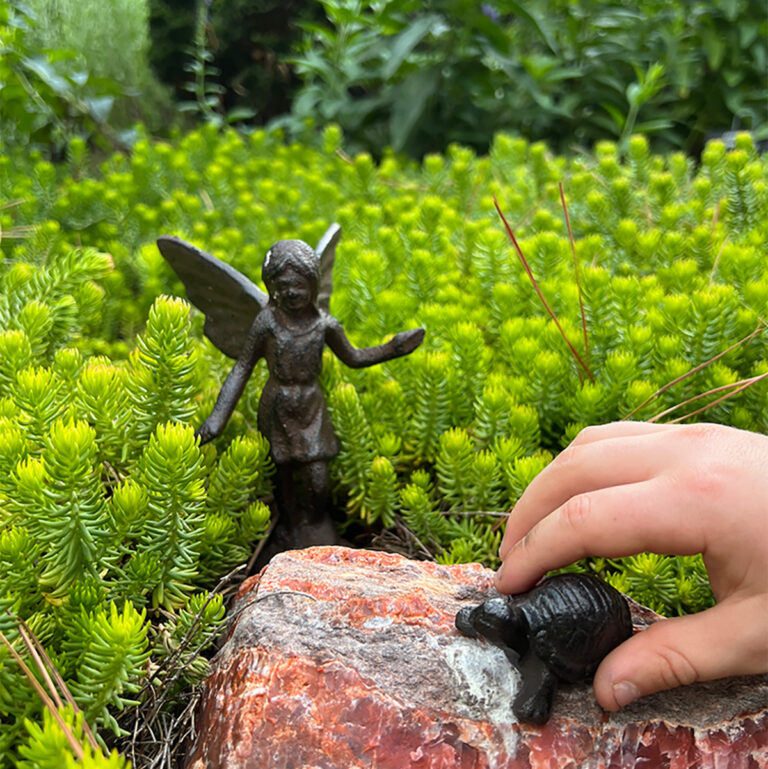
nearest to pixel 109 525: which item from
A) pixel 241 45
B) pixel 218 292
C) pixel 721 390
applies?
pixel 218 292

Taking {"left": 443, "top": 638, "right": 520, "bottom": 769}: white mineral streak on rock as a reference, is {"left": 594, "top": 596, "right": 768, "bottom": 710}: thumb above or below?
above

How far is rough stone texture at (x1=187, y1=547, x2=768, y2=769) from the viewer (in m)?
1.12

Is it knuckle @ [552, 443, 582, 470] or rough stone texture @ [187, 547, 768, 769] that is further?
knuckle @ [552, 443, 582, 470]

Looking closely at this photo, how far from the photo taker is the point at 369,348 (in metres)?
1.86

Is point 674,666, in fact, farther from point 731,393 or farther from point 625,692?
point 731,393

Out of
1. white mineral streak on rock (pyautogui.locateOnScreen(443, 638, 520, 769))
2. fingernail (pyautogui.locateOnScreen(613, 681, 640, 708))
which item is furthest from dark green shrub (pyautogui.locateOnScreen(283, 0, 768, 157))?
fingernail (pyautogui.locateOnScreen(613, 681, 640, 708))

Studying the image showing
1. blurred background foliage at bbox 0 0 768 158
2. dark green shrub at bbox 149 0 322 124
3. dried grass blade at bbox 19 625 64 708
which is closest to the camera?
dried grass blade at bbox 19 625 64 708

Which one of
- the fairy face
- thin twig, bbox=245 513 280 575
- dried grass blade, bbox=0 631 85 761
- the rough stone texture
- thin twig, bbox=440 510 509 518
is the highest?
the fairy face

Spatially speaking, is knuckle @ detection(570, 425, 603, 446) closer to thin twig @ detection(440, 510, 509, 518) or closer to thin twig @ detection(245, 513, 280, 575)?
thin twig @ detection(440, 510, 509, 518)

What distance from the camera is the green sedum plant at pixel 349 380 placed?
4.28ft

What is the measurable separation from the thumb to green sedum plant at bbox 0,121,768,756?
41 cm

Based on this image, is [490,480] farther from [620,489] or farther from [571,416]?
[620,489]

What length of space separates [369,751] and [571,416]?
1094 mm

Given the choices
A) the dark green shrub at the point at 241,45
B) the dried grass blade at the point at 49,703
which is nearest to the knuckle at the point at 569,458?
the dried grass blade at the point at 49,703
